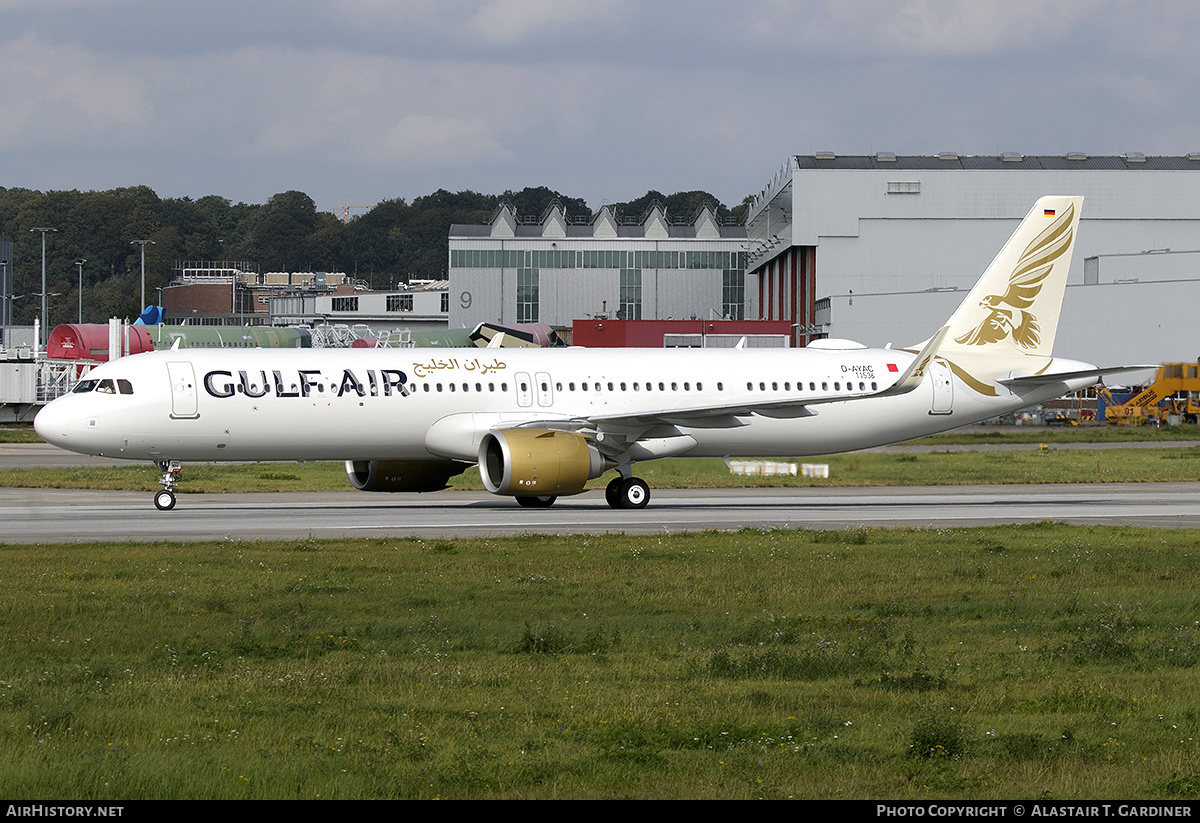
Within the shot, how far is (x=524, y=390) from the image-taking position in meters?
33.4

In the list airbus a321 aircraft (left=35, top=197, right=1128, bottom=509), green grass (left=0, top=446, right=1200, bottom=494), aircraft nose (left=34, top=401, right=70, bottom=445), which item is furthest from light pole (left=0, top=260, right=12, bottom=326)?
airbus a321 aircraft (left=35, top=197, right=1128, bottom=509)

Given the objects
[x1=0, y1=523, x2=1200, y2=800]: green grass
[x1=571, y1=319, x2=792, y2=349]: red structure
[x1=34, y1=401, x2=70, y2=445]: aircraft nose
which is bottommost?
[x1=0, y1=523, x2=1200, y2=800]: green grass

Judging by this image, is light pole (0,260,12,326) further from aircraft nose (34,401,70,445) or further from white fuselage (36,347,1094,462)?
white fuselage (36,347,1094,462)

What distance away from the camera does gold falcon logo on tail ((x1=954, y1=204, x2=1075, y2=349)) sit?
37344 mm

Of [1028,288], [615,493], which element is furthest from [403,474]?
[1028,288]

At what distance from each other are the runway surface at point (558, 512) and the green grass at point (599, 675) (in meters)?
5.36

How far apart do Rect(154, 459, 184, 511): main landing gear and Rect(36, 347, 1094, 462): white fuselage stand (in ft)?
2.10

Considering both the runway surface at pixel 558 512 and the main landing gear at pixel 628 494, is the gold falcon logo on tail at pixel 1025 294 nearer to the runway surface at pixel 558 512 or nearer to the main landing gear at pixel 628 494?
the runway surface at pixel 558 512

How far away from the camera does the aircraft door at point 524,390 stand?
3331 cm

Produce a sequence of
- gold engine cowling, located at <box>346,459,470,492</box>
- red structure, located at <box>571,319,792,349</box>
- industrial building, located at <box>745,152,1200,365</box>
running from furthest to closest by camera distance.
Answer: industrial building, located at <box>745,152,1200,365</box> < red structure, located at <box>571,319,792,349</box> < gold engine cowling, located at <box>346,459,470,492</box>

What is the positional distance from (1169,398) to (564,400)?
59.7m

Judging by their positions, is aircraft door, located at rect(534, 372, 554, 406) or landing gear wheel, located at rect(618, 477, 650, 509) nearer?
landing gear wheel, located at rect(618, 477, 650, 509)

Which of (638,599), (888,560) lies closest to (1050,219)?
(888,560)
